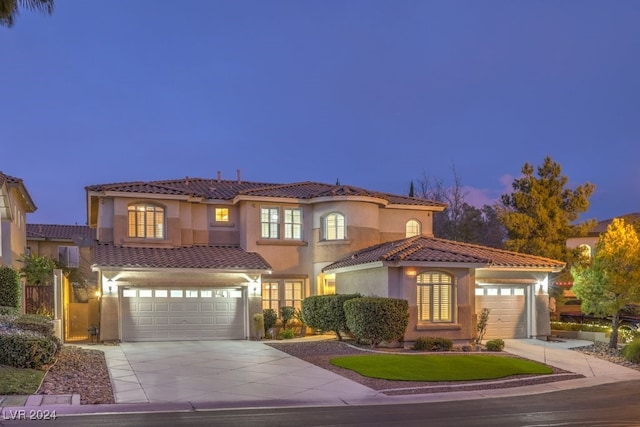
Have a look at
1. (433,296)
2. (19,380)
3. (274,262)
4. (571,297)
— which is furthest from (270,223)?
(571,297)

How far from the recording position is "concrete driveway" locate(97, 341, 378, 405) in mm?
13430

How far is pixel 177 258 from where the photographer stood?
2530 centimetres

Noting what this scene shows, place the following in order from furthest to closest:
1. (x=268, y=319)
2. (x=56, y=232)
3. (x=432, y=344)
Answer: (x=56, y=232), (x=268, y=319), (x=432, y=344)

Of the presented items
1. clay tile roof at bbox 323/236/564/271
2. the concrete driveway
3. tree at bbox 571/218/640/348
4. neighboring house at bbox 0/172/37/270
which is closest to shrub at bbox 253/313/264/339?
the concrete driveway

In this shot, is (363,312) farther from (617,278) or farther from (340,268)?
(617,278)

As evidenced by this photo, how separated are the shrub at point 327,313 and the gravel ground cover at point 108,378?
7.79 feet

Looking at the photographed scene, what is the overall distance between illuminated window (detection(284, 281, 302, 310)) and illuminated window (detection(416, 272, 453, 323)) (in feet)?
22.9

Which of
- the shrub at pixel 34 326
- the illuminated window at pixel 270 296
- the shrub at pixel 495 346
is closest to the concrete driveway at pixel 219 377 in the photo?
the shrub at pixel 34 326

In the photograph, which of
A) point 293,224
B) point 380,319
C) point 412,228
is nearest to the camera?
Result: point 380,319

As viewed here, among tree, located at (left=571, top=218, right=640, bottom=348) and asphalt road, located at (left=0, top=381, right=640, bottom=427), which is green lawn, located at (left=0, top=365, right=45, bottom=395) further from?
tree, located at (left=571, top=218, right=640, bottom=348)

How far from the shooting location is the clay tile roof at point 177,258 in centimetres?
2406

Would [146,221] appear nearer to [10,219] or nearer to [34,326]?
[10,219]

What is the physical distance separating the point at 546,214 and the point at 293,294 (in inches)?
461

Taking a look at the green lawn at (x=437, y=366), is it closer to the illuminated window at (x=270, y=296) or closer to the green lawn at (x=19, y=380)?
the green lawn at (x=19, y=380)
